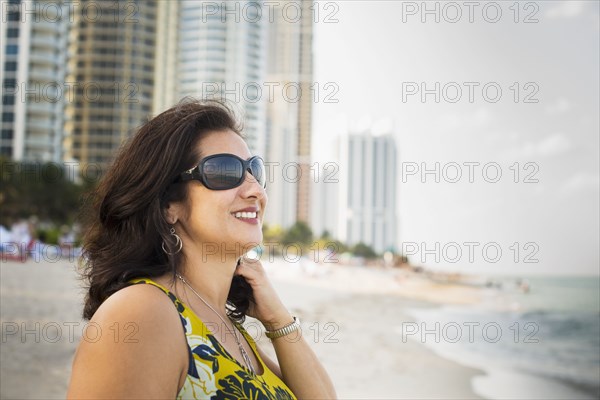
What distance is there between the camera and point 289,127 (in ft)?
226

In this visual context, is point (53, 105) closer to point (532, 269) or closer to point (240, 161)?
point (532, 269)

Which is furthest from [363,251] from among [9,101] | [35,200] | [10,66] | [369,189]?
[10,66]

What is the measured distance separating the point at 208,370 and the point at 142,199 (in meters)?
0.38

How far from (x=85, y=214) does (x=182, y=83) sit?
53.9 m

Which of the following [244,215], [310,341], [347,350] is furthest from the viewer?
[347,350]

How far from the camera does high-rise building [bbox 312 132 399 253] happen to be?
150 ft

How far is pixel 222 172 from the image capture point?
4.26 feet

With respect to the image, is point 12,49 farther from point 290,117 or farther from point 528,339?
point 528,339

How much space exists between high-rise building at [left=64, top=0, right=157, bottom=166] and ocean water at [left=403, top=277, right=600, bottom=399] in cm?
3186

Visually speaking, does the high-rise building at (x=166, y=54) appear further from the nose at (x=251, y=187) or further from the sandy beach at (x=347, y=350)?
the nose at (x=251, y=187)

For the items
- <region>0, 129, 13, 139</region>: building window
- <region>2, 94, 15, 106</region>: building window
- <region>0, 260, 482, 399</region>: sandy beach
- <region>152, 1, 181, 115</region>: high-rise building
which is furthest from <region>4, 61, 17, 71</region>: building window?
<region>0, 260, 482, 399</region>: sandy beach

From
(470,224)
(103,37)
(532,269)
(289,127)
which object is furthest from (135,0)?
(532,269)

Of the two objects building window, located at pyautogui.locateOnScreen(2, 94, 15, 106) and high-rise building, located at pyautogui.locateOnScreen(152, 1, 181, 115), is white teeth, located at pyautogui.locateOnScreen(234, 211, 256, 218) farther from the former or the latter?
high-rise building, located at pyautogui.locateOnScreen(152, 1, 181, 115)

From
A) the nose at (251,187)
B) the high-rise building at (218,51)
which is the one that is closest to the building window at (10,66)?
the high-rise building at (218,51)
